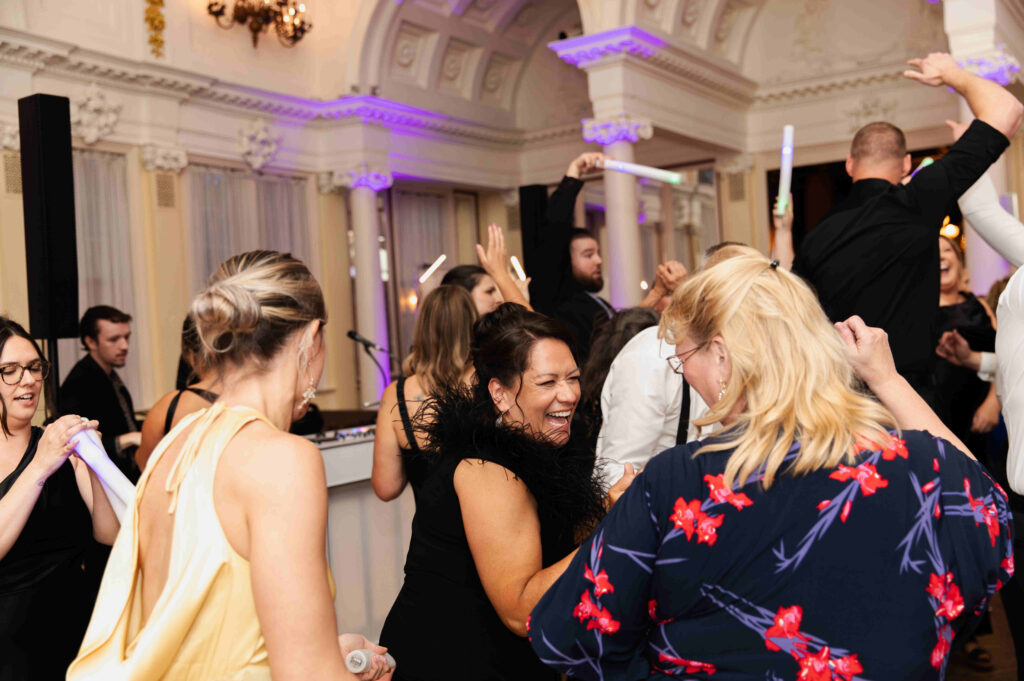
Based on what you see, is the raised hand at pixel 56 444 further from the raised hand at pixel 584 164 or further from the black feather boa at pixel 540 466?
the raised hand at pixel 584 164

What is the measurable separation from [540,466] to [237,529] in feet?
2.40

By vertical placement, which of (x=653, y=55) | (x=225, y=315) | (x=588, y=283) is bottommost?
(x=225, y=315)

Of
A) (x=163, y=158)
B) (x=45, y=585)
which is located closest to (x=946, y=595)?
(x=45, y=585)

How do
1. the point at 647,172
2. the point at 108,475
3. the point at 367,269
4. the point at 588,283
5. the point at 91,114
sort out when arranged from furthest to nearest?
the point at 367,269, the point at 91,114, the point at 588,283, the point at 647,172, the point at 108,475

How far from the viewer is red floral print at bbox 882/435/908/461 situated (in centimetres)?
137

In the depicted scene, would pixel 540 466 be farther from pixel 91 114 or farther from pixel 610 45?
pixel 91 114

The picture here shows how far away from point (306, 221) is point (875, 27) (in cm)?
746

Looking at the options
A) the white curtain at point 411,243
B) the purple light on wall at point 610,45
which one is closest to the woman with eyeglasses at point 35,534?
the purple light on wall at point 610,45

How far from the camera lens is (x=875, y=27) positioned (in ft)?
37.7

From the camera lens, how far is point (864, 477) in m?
1.35

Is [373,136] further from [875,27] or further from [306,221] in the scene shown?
[875,27]

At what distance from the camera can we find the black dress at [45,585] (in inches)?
99.5

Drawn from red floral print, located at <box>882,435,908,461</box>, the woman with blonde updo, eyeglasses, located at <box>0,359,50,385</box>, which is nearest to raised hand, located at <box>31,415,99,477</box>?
eyeglasses, located at <box>0,359,50,385</box>

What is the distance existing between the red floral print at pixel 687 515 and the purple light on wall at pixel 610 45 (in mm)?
8529
